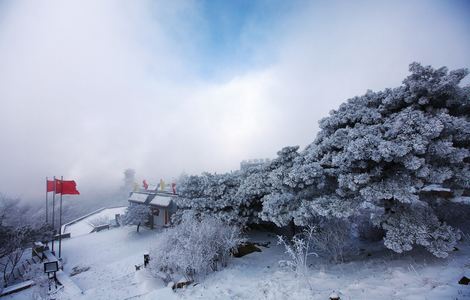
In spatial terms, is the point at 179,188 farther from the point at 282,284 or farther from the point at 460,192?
the point at 460,192

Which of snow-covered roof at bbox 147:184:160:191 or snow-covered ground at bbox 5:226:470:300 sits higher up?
snow-covered roof at bbox 147:184:160:191

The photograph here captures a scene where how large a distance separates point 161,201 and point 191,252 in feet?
43.9

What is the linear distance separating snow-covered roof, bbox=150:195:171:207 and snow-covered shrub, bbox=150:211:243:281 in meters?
10.8

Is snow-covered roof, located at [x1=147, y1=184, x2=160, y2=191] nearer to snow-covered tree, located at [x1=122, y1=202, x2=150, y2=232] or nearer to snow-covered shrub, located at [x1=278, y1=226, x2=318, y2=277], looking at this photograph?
snow-covered tree, located at [x1=122, y1=202, x2=150, y2=232]

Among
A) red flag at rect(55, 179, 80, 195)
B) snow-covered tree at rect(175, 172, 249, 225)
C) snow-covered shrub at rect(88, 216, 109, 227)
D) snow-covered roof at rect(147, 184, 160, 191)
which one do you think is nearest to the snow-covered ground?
snow-covered tree at rect(175, 172, 249, 225)

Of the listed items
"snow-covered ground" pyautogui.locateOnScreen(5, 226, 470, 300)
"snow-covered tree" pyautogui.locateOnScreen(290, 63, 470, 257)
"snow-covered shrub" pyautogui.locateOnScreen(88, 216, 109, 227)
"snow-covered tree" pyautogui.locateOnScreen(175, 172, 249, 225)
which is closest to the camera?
"snow-covered ground" pyautogui.locateOnScreen(5, 226, 470, 300)

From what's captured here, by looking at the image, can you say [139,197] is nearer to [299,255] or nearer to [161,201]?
[161,201]

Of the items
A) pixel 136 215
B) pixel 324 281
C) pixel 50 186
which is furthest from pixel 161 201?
pixel 324 281

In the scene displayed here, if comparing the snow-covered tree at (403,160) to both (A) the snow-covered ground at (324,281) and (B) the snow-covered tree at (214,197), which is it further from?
(B) the snow-covered tree at (214,197)

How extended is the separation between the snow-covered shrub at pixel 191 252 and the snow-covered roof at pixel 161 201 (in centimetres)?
1082

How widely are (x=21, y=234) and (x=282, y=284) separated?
16487mm

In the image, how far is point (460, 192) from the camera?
29.2ft

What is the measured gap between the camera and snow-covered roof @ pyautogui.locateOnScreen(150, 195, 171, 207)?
61.2 feet

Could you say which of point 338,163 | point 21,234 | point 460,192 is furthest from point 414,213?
point 21,234
